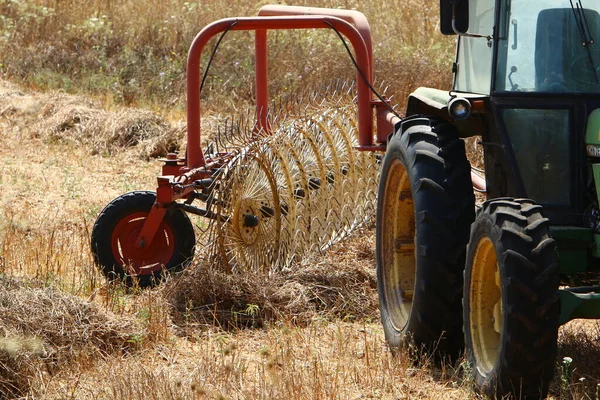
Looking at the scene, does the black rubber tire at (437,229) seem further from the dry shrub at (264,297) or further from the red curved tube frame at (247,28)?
the red curved tube frame at (247,28)

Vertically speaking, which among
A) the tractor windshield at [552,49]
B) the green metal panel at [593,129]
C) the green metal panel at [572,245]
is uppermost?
the tractor windshield at [552,49]

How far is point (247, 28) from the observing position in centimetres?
637

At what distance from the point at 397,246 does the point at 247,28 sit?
1.94 metres

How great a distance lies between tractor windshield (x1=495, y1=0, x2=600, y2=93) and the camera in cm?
442

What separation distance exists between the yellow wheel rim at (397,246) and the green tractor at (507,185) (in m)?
0.22

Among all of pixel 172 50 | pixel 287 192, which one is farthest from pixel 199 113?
pixel 172 50

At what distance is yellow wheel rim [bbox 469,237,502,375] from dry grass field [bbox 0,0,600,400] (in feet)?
0.64

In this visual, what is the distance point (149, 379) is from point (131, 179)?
18.2 feet

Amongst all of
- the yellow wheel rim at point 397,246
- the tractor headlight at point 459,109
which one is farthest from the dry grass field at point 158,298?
the tractor headlight at point 459,109

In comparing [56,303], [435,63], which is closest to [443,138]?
[56,303]

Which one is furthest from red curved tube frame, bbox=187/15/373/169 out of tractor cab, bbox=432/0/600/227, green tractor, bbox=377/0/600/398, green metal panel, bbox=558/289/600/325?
green metal panel, bbox=558/289/600/325

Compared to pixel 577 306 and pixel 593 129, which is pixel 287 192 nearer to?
pixel 593 129

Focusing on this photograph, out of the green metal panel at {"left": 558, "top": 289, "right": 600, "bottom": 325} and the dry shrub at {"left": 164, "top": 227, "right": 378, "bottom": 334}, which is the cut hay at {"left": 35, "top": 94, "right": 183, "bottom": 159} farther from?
the green metal panel at {"left": 558, "top": 289, "right": 600, "bottom": 325}

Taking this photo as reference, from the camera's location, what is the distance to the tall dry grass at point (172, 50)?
12227 mm
